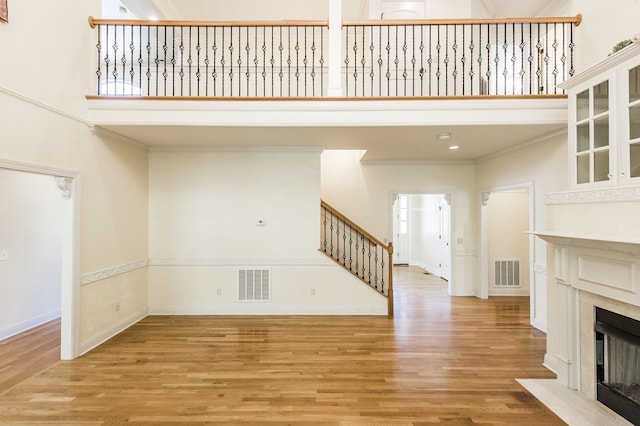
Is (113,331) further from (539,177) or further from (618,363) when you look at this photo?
(539,177)

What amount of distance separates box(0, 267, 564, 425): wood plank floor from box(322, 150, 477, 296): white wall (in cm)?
167

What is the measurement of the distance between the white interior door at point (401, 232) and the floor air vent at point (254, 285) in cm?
650

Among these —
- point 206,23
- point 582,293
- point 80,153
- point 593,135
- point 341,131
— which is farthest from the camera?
point 341,131

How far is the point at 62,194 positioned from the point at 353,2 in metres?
5.92

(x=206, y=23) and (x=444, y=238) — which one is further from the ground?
(x=206, y=23)

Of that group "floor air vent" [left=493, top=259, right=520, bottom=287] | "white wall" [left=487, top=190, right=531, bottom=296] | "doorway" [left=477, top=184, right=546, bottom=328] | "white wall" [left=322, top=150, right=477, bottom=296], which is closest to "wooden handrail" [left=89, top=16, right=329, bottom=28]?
"white wall" [left=322, top=150, right=477, bottom=296]

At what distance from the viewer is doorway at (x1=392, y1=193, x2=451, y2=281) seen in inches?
324

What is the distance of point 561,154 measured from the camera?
4172 millimetres

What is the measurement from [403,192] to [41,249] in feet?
Answer: 20.5

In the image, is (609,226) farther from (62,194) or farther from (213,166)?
(62,194)

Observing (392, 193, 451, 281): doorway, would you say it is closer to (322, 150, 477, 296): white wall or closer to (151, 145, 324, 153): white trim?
(322, 150, 477, 296): white wall

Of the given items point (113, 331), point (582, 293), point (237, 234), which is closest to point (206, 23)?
point (237, 234)

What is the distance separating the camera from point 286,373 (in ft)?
10.9

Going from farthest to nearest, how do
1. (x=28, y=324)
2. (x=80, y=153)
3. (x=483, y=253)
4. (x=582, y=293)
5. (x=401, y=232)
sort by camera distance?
(x=401, y=232) → (x=483, y=253) → (x=28, y=324) → (x=80, y=153) → (x=582, y=293)
